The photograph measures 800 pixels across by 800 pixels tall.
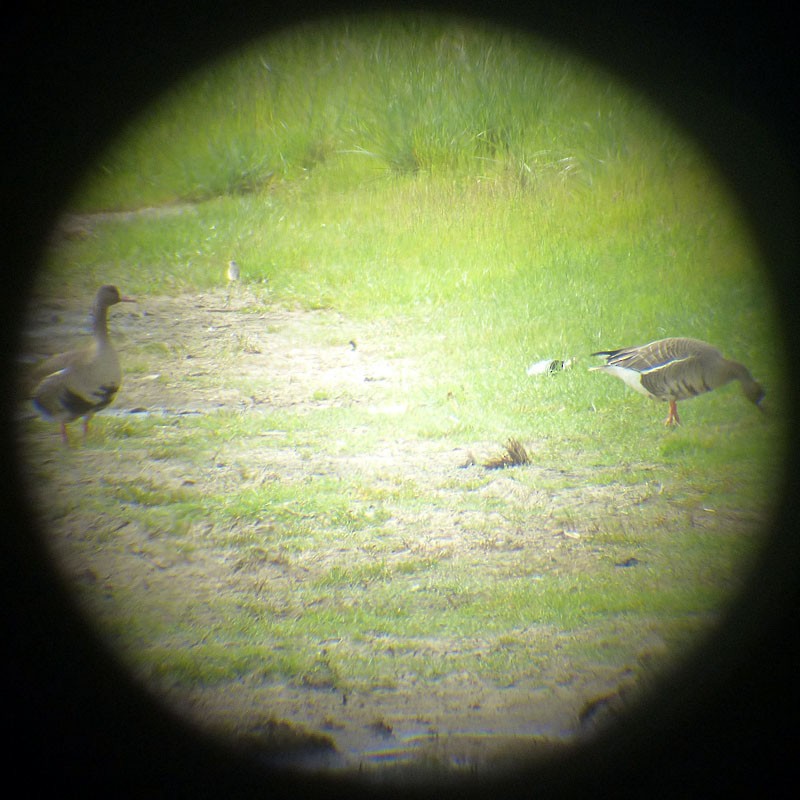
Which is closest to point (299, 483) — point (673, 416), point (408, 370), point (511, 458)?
point (408, 370)

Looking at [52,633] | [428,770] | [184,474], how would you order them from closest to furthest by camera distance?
[428,770]
[52,633]
[184,474]

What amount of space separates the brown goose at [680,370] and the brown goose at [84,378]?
1305 millimetres

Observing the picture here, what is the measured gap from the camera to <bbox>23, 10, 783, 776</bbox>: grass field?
1558mm

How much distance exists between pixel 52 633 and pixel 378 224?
48.7 inches

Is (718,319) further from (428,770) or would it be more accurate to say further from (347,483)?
(428,770)

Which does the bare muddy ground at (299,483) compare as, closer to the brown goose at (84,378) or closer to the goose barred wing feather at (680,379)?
the brown goose at (84,378)

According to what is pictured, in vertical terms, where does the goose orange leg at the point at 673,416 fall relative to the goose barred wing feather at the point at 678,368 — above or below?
below

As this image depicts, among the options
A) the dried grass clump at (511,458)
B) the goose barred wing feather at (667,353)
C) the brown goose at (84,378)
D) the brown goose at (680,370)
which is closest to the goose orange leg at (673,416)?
the brown goose at (680,370)

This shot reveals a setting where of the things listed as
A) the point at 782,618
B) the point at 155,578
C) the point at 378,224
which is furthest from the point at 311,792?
the point at 378,224

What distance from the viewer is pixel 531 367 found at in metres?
1.73

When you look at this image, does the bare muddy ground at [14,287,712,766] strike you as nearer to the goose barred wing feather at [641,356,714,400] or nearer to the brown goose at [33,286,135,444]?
the brown goose at [33,286,135,444]

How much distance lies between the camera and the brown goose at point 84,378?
1.59 meters

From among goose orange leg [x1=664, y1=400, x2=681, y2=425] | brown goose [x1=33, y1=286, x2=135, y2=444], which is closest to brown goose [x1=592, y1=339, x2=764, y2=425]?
goose orange leg [x1=664, y1=400, x2=681, y2=425]

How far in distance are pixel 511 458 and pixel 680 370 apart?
1.55 ft
